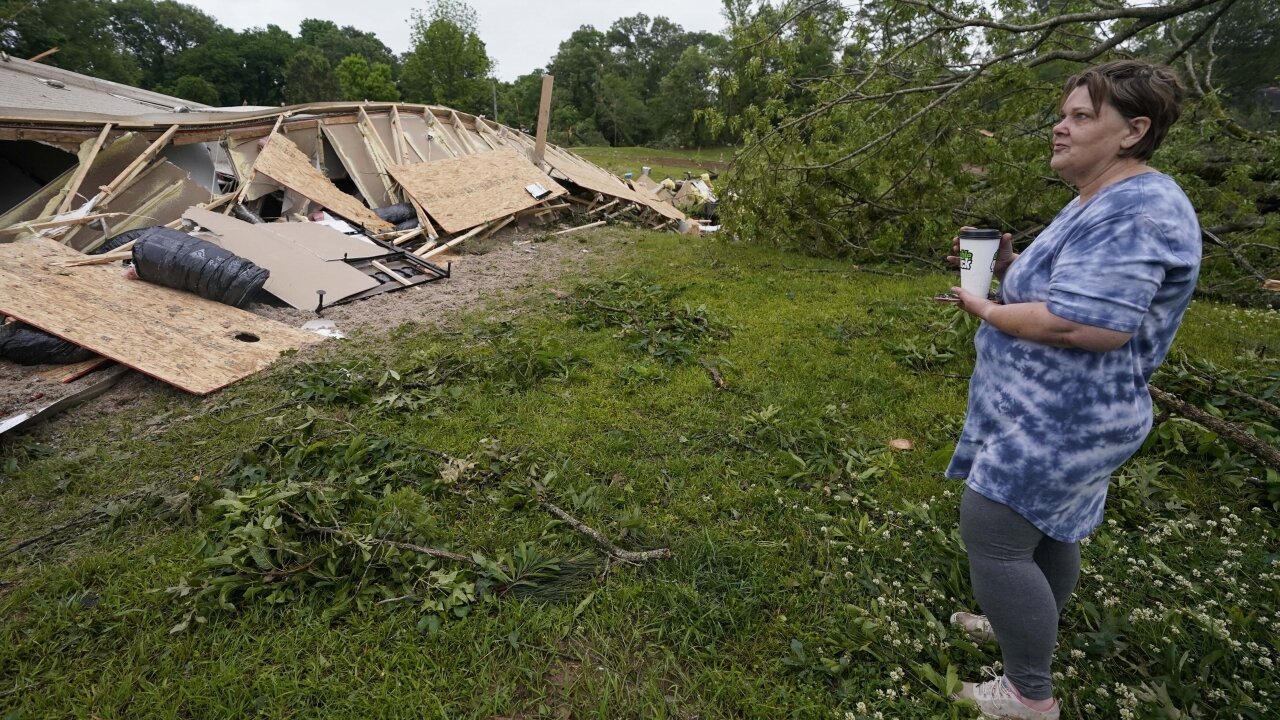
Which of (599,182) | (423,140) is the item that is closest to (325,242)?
(423,140)

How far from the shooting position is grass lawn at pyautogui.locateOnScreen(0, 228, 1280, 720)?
204 cm

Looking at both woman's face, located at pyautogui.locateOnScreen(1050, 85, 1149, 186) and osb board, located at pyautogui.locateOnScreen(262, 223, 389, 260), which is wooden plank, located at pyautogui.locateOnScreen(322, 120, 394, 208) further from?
woman's face, located at pyautogui.locateOnScreen(1050, 85, 1149, 186)

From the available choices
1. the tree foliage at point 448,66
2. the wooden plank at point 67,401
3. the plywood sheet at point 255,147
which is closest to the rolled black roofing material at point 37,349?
the wooden plank at point 67,401

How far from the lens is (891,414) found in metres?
3.95

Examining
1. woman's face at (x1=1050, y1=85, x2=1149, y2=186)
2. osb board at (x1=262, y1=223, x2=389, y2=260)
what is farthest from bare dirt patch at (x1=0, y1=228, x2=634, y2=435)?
woman's face at (x1=1050, y1=85, x2=1149, y2=186)

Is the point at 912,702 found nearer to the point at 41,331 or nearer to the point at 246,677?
the point at 246,677

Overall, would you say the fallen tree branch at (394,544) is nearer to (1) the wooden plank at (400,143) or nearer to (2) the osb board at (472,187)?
(2) the osb board at (472,187)

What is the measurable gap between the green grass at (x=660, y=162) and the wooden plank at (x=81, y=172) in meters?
13.6

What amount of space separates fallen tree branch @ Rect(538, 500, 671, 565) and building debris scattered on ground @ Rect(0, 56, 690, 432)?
3.20m

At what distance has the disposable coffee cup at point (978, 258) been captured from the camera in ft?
5.47

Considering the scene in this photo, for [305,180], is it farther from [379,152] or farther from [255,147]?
[379,152]

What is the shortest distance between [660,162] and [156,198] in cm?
2337

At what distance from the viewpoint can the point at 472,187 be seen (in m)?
10.3

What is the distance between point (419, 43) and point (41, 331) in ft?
165
